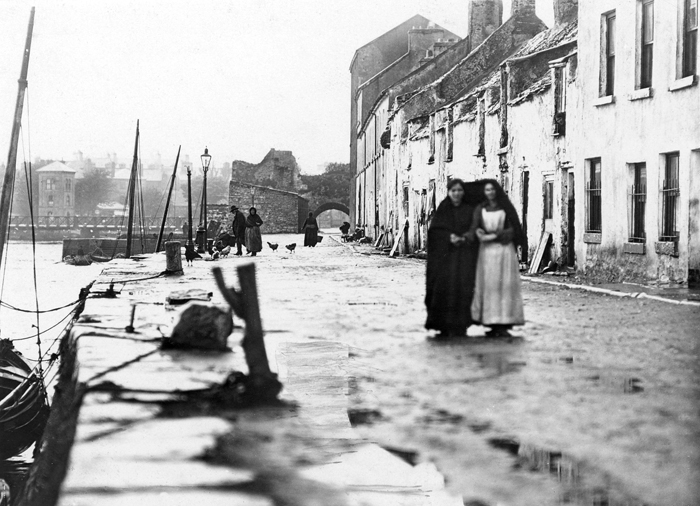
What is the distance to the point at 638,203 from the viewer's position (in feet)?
57.3

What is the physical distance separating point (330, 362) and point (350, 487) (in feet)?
12.4

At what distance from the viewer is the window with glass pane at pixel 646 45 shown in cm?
1711

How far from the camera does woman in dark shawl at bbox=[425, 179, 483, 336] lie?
9.53m

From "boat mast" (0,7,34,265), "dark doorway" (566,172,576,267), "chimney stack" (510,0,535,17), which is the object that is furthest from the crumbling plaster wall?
"chimney stack" (510,0,535,17)

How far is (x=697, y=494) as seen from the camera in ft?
13.5

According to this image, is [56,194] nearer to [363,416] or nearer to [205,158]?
[205,158]

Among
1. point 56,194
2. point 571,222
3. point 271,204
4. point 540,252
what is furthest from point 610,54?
point 56,194

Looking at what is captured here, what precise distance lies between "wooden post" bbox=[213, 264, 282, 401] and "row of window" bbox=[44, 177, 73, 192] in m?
92.6

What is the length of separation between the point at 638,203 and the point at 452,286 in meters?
9.10

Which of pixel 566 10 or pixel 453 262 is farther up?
pixel 566 10

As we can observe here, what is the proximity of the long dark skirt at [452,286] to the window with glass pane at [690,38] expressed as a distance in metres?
8.07

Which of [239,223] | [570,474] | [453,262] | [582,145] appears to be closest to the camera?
[570,474]

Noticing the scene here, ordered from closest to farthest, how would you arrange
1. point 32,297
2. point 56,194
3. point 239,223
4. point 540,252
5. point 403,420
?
1. point 403,420
2. point 540,252
3. point 239,223
4. point 32,297
5. point 56,194

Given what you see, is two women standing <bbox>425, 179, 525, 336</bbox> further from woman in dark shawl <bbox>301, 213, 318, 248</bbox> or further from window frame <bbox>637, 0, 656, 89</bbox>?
woman in dark shawl <bbox>301, 213, 318, 248</bbox>
